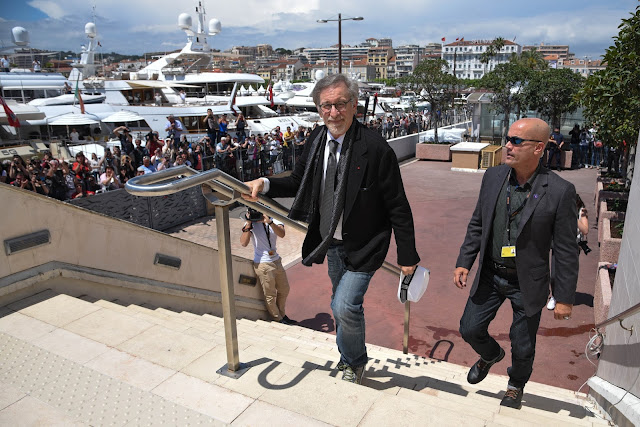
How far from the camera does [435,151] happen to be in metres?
20.7

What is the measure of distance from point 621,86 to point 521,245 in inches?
241

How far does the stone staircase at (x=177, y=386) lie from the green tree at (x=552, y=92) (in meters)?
19.8

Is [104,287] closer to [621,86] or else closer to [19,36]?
[621,86]

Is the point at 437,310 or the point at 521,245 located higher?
the point at 521,245

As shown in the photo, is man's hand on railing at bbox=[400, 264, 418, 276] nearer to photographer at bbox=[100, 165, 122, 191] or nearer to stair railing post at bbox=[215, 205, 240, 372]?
stair railing post at bbox=[215, 205, 240, 372]

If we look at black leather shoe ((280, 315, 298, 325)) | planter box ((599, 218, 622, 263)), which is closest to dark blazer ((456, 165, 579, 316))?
black leather shoe ((280, 315, 298, 325))

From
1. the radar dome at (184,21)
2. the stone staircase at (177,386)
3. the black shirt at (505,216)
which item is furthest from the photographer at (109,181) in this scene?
the radar dome at (184,21)

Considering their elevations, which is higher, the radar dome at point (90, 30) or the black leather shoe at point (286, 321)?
the radar dome at point (90, 30)

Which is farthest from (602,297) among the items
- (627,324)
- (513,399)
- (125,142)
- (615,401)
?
(125,142)

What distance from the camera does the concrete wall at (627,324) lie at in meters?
3.03

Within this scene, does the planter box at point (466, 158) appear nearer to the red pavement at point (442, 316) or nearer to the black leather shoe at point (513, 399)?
the red pavement at point (442, 316)

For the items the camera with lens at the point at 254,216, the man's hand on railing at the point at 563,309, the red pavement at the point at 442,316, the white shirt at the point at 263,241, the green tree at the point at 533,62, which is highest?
the green tree at the point at 533,62

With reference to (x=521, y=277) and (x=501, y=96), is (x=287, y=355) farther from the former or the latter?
(x=501, y=96)

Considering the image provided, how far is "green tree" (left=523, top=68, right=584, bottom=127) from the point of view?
20.5m
